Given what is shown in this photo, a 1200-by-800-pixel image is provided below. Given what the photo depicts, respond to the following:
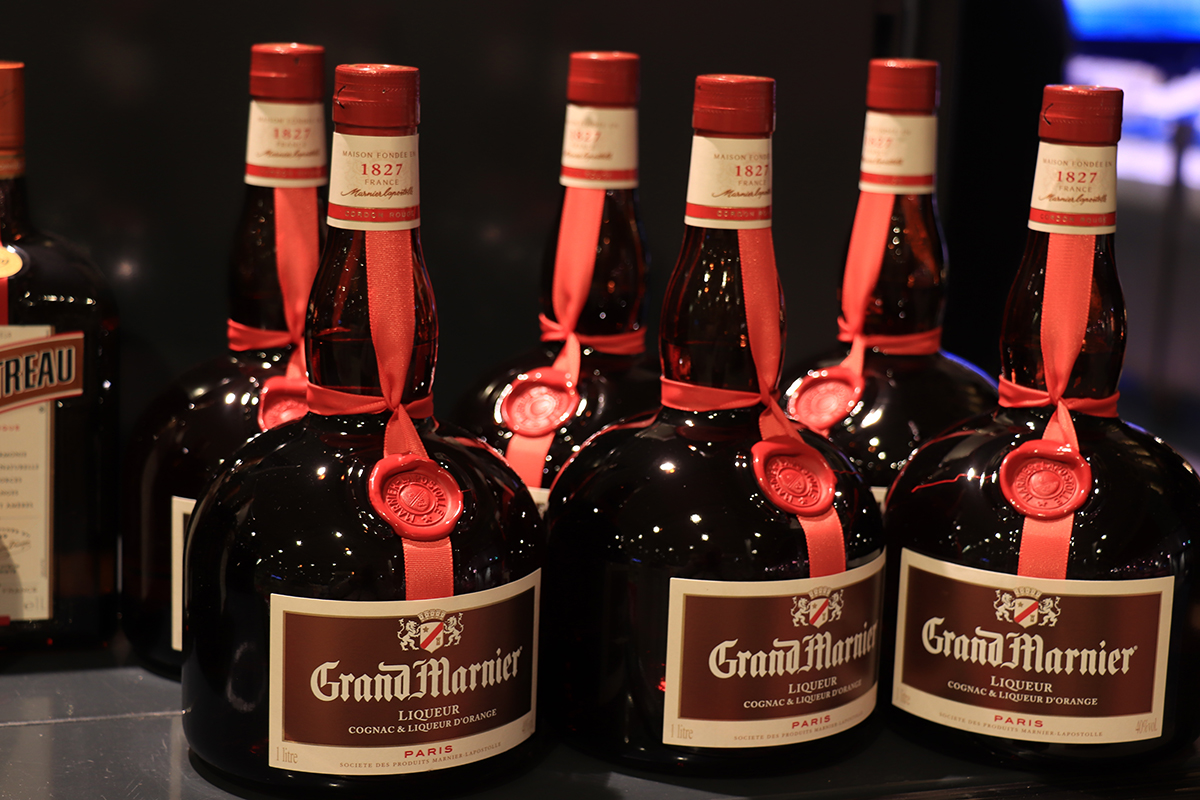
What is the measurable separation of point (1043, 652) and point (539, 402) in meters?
0.45

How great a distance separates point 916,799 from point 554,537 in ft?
1.04

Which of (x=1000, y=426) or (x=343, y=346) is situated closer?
(x=343, y=346)

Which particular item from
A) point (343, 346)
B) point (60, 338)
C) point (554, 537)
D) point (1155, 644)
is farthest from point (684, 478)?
point (60, 338)

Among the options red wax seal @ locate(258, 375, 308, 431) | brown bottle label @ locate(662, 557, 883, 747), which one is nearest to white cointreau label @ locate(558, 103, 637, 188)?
red wax seal @ locate(258, 375, 308, 431)

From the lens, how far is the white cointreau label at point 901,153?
1.23 meters

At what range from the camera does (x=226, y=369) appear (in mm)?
1201

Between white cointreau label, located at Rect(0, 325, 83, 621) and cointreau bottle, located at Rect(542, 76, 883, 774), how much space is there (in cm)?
44

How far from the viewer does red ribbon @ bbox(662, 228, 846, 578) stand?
991 millimetres

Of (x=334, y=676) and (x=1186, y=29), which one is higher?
(x=1186, y=29)

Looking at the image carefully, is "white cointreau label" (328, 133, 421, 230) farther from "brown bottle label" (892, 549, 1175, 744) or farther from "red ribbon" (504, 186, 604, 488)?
"brown bottle label" (892, 549, 1175, 744)

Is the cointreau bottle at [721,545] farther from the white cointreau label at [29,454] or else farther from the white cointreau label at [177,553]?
the white cointreau label at [29,454]

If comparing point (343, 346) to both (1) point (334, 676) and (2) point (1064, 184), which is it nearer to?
(1) point (334, 676)

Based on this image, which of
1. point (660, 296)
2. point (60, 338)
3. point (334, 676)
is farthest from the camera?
point (660, 296)

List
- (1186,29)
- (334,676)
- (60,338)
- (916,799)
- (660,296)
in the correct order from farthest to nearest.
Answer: (1186,29) → (660,296) → (60,338) → (916,799) → (334,676)
